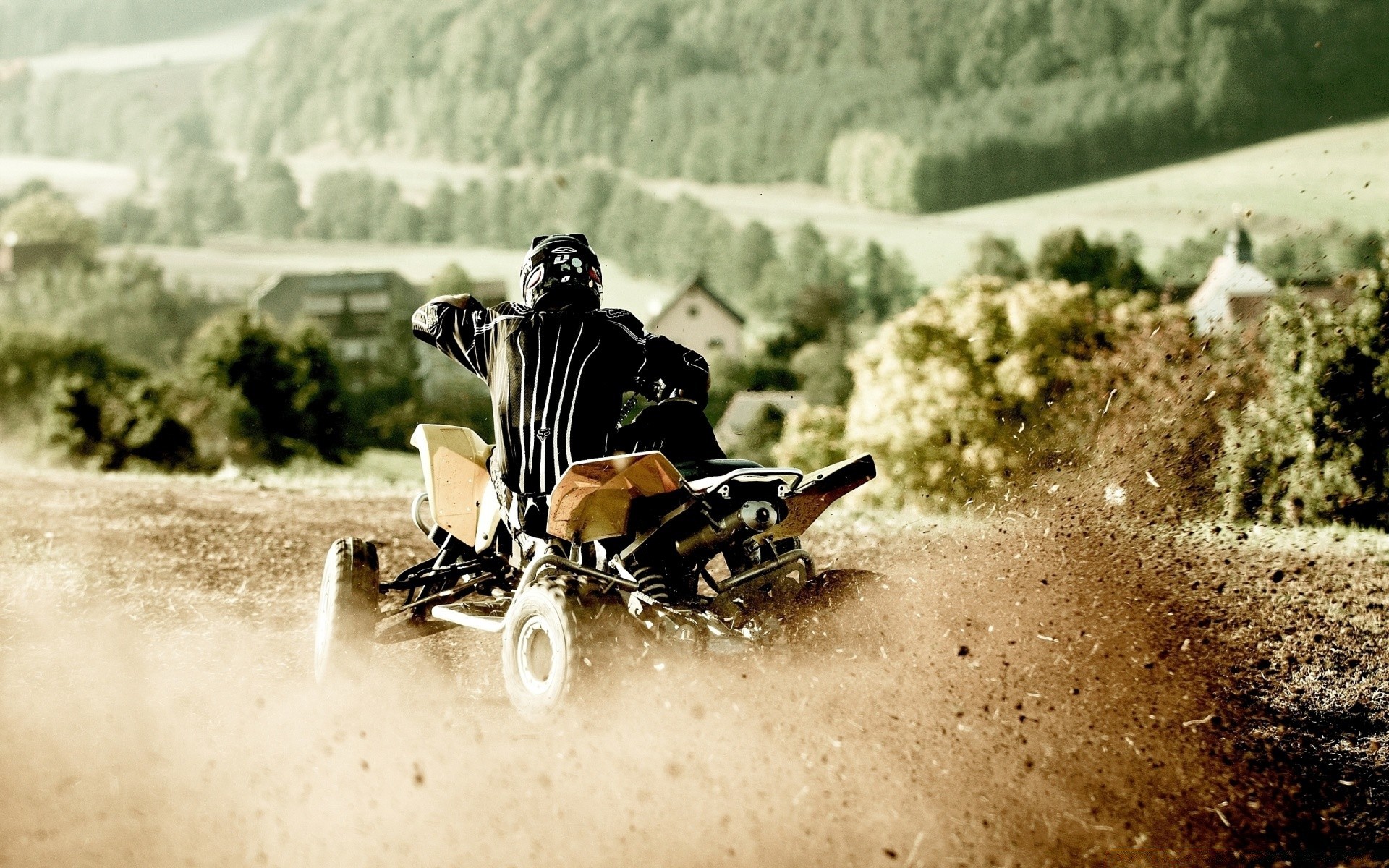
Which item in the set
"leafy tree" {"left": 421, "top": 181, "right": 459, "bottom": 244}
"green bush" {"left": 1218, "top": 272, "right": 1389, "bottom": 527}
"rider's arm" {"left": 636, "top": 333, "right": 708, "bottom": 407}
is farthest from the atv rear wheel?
"leafy tree" {"left": 421, "top": 181, "right": 459, "bottom": 244}

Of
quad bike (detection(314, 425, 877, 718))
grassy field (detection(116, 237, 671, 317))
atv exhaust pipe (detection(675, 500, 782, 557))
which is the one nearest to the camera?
quad bike (detection(314, 425, 877, 718))

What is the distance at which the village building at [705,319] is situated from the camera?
30.0 meters

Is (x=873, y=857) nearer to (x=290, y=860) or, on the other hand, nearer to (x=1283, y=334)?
(x=290, y=860)

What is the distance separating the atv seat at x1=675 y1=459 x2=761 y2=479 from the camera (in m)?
5.48

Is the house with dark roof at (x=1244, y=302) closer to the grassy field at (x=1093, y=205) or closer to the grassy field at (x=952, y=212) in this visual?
the grassy field at (x=952, y=212)

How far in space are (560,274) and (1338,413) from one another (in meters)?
7.93

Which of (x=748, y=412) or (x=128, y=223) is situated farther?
(x=128, y=223)

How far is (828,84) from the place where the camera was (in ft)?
179

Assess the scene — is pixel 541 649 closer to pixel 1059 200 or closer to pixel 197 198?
pixel 1059 200

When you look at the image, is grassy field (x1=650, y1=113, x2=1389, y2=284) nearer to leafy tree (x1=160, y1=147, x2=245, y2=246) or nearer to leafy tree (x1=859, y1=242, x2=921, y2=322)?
leafy tree (x1=859, y1=242, x2=921, y2=322)

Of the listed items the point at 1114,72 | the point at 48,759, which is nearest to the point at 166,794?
the point at 48,759

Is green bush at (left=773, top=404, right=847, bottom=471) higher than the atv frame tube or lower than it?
lower

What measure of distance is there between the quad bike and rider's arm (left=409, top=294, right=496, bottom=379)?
18.8 inches

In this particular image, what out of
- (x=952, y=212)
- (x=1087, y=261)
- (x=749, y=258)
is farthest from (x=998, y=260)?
(x=749, y=258)
